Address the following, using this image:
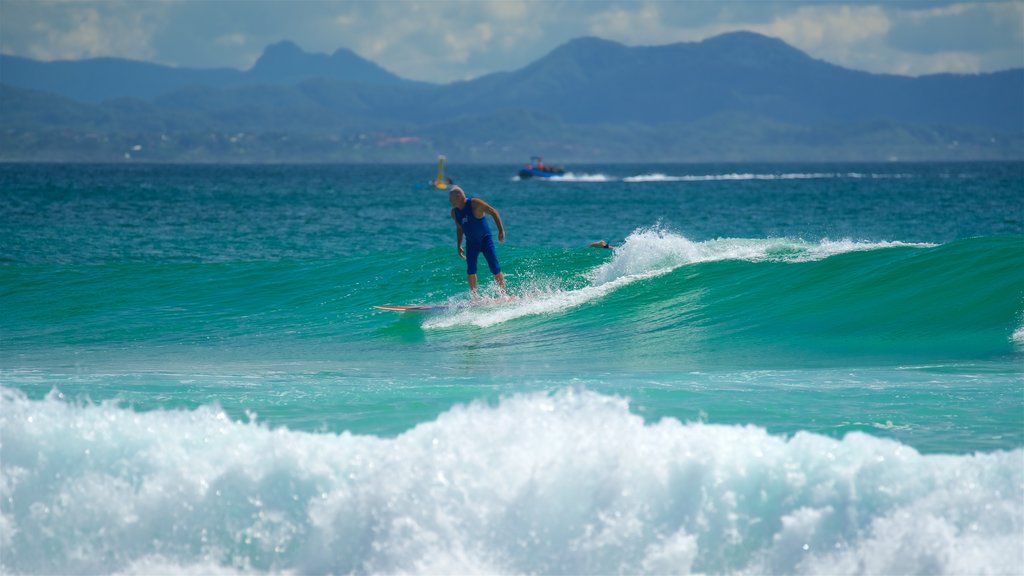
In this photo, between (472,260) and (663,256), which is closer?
(472,260)

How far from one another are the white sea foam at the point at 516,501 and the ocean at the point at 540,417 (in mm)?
16

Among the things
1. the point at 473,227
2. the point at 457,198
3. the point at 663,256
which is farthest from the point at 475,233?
the point at 663,256

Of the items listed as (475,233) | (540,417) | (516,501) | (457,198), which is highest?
(457,198)

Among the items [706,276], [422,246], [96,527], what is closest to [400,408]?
[96,527]

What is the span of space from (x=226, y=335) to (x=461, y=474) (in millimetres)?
8323

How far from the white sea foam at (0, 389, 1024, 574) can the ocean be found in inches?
0.6

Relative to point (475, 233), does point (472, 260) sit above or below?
below

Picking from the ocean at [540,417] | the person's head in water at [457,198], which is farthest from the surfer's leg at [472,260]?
the person's head in water at [457,198]

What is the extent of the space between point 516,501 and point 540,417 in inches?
26.4

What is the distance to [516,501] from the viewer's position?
265 inches

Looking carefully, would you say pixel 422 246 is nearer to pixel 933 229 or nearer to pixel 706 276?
pixel 706 276

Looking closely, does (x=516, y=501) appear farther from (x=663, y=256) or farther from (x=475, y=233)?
(x=663, y=256)

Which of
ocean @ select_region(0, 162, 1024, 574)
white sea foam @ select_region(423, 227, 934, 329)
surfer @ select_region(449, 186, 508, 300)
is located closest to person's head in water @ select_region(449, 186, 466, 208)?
surfer @ select_region(449, 186, 508, 300)

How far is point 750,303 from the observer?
48.6 ft
